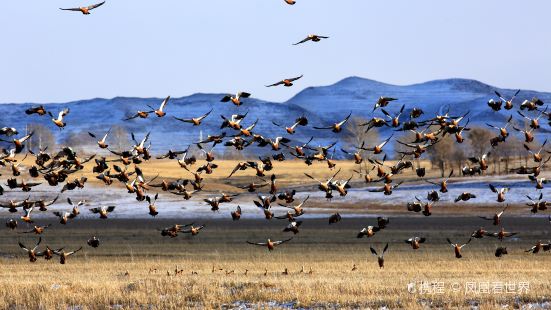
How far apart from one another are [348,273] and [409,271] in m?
1.97

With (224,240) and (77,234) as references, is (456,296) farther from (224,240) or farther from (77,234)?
(77,234)

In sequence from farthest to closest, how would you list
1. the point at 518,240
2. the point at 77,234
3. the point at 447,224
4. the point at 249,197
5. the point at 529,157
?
1. the point at 529,157
2. the point at 249,197
3. the point at 447,224
4. the point at 77,234
5. the point at 518,240

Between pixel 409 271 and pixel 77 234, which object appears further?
pixel 77 234

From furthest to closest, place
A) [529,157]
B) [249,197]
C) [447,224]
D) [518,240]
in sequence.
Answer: [529,157], [249,197], [447,224], [518,240]

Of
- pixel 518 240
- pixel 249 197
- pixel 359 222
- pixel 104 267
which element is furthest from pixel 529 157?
pixel 104 267

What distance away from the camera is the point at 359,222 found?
6325 cm

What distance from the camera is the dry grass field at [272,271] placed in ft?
83.1

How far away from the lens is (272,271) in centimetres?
3412

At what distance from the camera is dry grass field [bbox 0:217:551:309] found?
83.1ft

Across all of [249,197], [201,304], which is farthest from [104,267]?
[249,197]

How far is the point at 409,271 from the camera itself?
3309 centimetres

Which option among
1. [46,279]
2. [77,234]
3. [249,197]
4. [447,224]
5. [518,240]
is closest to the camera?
[46,279]

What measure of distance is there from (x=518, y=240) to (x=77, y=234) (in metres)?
23.1

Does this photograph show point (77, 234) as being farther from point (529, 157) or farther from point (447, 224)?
point (529, 157)
